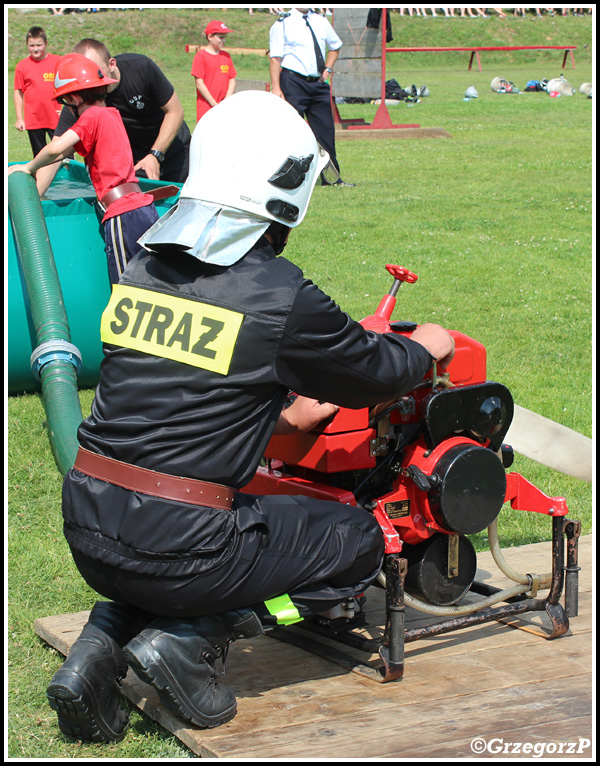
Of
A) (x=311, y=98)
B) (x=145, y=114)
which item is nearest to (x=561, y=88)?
(x=311, y=98)

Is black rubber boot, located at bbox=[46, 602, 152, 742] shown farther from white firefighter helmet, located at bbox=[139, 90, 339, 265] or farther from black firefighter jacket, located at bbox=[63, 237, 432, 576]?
white firefighter helmet, located at bbox=[139, 90, 339, 265]

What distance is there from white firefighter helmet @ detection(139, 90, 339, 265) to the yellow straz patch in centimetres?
15

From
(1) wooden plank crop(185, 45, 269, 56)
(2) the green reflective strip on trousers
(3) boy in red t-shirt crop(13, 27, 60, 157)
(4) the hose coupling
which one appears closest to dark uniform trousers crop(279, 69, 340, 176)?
(3) boy in red t-shirt crop(13, 27, 60, 157)

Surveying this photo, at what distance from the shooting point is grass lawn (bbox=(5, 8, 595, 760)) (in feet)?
11.6

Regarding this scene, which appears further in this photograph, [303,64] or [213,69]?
[213,69]

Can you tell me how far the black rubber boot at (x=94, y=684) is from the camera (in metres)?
2.51

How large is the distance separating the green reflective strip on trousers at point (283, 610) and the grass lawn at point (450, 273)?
1.46 feet

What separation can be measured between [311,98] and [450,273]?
3.84 meters

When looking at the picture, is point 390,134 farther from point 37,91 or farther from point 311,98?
point 37,91

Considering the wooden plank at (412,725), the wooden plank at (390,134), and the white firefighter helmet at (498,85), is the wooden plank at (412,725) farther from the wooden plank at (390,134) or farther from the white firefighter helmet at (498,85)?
the white firefighter helmet at (498,85)

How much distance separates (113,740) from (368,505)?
1047 mm

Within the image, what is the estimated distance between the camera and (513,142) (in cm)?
1627

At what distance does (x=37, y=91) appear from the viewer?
11.8 meters

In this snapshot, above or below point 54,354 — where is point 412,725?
above
